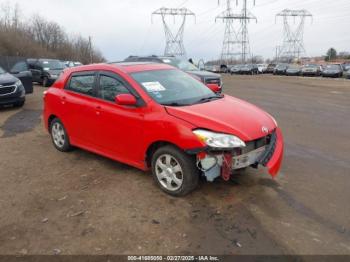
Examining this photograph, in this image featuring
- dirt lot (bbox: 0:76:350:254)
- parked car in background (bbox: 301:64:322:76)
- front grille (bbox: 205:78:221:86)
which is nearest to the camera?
dirt lot (bbox: 0:76:350:254)

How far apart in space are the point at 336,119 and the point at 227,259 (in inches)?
318

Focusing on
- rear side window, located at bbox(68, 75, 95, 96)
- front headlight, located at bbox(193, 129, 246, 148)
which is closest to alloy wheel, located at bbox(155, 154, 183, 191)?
front headlight, located at bbox(193, 129, 246, 148)

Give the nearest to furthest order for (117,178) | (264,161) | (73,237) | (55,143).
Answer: (73,237)
(264,161)
(117,178)
(55,143)

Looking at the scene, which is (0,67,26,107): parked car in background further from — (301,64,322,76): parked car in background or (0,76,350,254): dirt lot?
(301,64,322,76): parked car in background

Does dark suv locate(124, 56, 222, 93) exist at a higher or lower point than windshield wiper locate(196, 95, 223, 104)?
higher

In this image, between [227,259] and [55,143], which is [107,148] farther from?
[227,259]

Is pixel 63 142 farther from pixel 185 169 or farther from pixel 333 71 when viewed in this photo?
pixel 333 71

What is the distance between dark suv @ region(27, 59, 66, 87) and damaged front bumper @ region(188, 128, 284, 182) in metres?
18.6

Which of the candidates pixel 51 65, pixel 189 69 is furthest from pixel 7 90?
pixel 51 65

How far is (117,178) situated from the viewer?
507 centimetres

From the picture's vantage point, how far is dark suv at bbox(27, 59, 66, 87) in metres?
21.0

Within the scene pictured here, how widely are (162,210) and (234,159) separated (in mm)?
1063

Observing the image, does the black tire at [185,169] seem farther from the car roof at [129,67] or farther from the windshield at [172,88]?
the car roof at [129,67]

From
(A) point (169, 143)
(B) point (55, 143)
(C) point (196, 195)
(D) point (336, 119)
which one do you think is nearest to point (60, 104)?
(B) point (55, 143)
